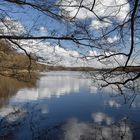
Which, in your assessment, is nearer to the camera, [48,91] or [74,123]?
[74,123]

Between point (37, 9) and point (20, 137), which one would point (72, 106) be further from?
point (37, 9)

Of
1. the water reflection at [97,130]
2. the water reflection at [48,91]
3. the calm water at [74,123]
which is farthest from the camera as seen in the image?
the water reflection at [48,91]

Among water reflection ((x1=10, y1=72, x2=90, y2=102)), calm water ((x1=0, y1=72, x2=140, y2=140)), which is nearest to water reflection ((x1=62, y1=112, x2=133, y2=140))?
calm water ((x1=0, y1=72, x2=140, y2=140))

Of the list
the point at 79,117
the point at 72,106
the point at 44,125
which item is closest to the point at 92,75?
the point at 44,125

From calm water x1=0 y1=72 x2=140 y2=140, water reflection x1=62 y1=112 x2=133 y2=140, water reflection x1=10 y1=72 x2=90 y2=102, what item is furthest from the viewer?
water reflection x1=10 y1=72 x2=90 y2=102

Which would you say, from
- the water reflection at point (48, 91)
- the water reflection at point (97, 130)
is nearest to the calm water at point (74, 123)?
the water reflection at point (97, 130)

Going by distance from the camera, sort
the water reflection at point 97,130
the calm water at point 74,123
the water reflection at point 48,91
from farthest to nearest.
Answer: the water reflection at point 48,91 → the calm water at point 74,123 → the water reflection at point 97,130

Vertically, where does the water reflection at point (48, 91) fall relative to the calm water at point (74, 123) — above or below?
above

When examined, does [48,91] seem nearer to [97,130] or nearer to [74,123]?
[74,123]

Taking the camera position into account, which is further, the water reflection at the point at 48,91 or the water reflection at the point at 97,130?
the water reflection at the point at 48,91

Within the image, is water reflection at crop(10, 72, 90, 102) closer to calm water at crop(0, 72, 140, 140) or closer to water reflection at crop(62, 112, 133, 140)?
water reflection at crop(62, 112, 133, 140)

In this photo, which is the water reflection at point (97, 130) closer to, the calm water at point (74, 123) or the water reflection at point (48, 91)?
the calm water at point (74, 123)

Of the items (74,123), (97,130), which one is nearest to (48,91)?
(74,123)

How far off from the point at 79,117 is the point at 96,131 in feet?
12.5
